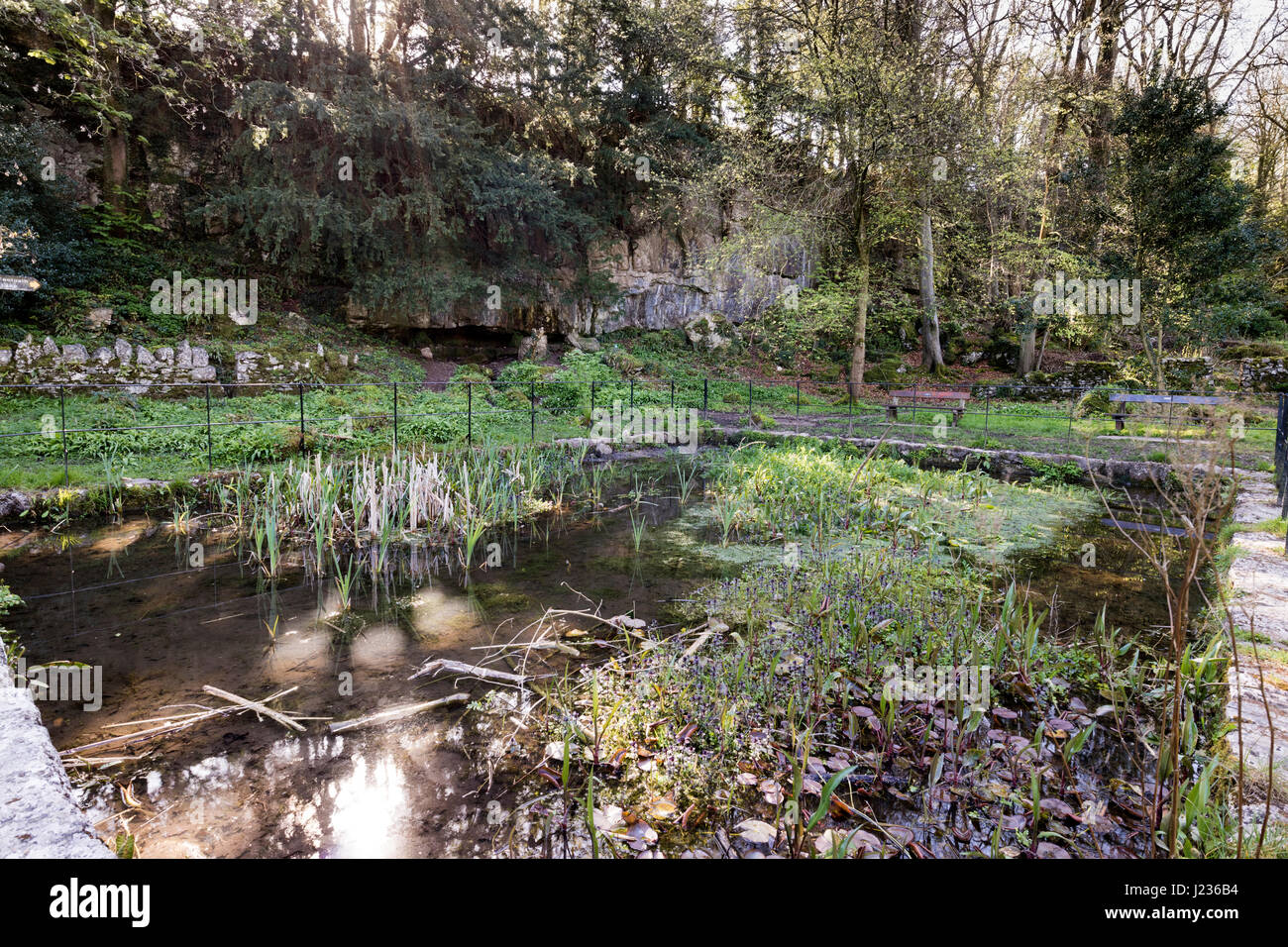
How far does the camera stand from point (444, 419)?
11.0 m

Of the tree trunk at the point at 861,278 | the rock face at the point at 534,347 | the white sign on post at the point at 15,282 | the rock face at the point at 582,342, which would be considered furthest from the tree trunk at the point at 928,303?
the white sign on post at the point at 15,282

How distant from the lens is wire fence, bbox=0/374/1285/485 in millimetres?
7723

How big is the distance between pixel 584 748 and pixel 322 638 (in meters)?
2.13

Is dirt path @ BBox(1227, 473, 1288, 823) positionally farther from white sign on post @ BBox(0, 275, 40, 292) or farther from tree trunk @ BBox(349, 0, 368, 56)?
tree trunk @ BBox(349, 0, 368, 56)

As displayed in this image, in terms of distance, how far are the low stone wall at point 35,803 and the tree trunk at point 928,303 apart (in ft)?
55.3

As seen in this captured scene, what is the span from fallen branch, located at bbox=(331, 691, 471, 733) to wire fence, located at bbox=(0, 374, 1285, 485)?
4439mm

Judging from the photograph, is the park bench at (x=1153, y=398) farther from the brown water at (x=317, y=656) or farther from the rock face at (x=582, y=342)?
the rock face at (x=582, y=342)

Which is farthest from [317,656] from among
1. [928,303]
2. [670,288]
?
[670,288]

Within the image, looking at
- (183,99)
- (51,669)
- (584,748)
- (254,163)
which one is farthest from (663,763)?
(183,99)

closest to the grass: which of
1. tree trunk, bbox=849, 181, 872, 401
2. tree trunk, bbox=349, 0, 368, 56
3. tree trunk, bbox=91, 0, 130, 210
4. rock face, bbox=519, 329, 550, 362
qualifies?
tree trunk, bbox=849, 181, 872, 401

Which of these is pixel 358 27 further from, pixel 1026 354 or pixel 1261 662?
pixel 1026 354

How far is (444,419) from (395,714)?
8.41 m

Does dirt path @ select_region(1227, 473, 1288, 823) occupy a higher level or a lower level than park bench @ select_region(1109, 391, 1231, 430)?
lower

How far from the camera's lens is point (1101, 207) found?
39.3ft
